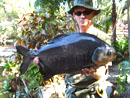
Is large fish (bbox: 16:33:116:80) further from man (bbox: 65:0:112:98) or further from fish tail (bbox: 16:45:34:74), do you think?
man (bbox: 65:0:112:98)

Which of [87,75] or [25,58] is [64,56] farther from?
[87,75]

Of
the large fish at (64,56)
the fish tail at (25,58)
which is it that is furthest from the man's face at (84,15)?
the fish tail at (25,58)

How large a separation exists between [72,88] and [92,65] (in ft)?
A: 2.23

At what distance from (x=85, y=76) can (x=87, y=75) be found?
5 cm

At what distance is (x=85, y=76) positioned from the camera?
1844mm

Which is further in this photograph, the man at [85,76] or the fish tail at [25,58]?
the man at [85,76]

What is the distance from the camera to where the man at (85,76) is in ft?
5.62

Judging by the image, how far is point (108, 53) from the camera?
1323 mm

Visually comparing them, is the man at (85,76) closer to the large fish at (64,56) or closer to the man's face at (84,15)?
the man's face at (84,15)

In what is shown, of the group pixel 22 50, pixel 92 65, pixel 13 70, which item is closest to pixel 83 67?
pixel 92 65

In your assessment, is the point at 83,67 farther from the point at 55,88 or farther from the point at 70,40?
the point at 55,88

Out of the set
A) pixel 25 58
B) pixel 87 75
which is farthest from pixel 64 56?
pixel 87 75

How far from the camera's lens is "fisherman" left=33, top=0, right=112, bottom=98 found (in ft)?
5.62

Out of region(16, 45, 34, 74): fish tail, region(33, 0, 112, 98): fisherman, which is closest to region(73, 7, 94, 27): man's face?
region(33, 0, 112, 98): fisherman
